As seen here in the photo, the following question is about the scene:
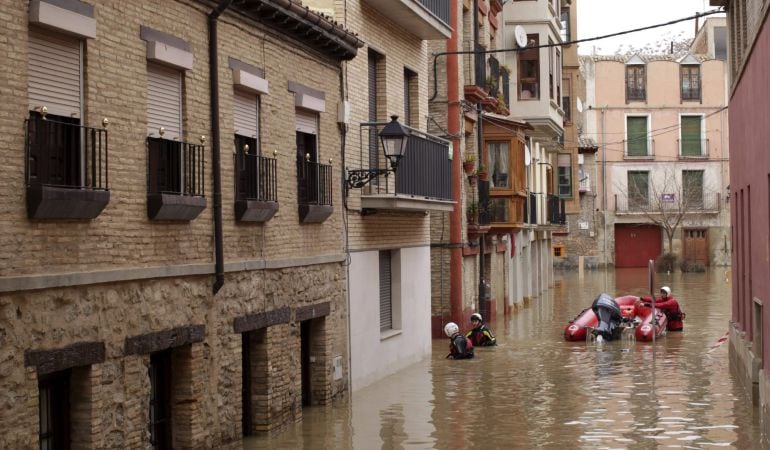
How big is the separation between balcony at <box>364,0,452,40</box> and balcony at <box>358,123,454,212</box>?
2140 mm

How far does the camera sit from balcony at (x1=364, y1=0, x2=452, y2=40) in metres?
21.7

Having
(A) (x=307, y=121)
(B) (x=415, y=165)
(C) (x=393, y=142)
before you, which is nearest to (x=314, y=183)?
(A) (x=307, y=121)

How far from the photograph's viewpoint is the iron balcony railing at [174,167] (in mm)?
12852

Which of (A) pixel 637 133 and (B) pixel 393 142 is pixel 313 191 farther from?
(A) pixel 637 133

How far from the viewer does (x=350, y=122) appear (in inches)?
791

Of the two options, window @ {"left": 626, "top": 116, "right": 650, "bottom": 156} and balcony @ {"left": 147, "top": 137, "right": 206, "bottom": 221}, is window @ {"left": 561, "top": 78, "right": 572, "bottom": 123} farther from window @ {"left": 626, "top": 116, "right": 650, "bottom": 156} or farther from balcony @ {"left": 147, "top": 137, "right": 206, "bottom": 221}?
balcony @ {"left": 147, "top": 137, "right": 206, "bottom": 221}

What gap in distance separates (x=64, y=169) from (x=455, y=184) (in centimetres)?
1965

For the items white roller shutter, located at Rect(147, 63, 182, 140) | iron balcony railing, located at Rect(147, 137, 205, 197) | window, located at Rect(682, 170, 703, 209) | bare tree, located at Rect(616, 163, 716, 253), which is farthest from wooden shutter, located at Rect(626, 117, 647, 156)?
white roller shutter, located at Rect(147, 63, 182, 140)

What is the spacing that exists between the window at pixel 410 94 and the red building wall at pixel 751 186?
6039 millimetres

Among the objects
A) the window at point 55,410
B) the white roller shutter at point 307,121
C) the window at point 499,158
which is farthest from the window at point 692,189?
the window at point 55,410

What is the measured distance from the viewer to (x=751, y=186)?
18781 millimetres

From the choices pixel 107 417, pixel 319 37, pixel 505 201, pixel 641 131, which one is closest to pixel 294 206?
pixel 319 37

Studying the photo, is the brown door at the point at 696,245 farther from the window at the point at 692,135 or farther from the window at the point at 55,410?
the window at the point at 55,410

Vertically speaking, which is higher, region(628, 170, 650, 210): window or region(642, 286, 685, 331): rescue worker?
region(628, 170, 650, 210): window
